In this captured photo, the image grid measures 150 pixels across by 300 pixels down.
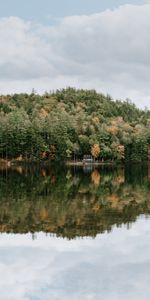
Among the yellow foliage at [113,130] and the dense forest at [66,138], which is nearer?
the dense forest at [66,138]

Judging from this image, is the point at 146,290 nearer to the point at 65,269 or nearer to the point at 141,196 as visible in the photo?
the point at 65,269

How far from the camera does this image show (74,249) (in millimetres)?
19734

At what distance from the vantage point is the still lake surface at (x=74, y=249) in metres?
14.5

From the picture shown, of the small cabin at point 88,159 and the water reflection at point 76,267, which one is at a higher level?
the small cabin at point 88,159

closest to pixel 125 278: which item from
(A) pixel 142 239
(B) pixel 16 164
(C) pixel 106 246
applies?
(C) pixel 106 246

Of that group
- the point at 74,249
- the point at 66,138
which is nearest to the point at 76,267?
the point at 74,249

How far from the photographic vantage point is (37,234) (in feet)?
74.0

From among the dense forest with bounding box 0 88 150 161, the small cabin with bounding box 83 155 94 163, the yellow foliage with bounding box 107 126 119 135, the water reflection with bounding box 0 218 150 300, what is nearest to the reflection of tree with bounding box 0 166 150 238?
the water reflection with bounding box 0 218 150 300

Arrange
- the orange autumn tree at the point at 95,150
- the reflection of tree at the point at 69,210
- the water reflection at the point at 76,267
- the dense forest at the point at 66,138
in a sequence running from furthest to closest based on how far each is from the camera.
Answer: the orange autumn tree at the point at 95,150
the dense forest at the point at 66,138
the reflection of tree at the point at 69,210
the water reflection at the point at 76,267

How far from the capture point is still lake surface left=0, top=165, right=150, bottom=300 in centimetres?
1451

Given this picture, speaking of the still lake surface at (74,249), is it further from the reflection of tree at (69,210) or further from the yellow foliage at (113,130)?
the yellow foliage at (113,130)

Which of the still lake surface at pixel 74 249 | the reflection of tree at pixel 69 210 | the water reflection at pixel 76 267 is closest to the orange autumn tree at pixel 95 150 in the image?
the reflection of tree at pixel 69 210

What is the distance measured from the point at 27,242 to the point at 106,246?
10.9ft

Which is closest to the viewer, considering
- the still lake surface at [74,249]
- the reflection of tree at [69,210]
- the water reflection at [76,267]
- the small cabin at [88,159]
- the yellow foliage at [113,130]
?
the water reflection at [76,267]
